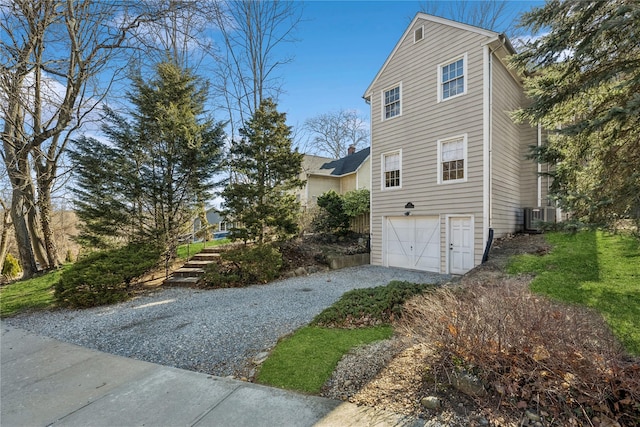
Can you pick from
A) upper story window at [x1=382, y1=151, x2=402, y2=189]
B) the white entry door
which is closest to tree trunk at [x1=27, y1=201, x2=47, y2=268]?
upper story window at [x1=382, y1=151, x2=402, y2=189]

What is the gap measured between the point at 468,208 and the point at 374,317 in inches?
219

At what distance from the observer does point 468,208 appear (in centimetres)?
854

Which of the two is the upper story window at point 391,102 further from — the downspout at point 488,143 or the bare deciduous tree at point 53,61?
the bare deciduous tree at point 53,61

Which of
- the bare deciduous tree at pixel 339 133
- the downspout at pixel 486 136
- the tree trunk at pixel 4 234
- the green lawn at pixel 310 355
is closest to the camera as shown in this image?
the green lawn at pixel 310 355

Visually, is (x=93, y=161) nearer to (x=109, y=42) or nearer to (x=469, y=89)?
(x=109, y=42)

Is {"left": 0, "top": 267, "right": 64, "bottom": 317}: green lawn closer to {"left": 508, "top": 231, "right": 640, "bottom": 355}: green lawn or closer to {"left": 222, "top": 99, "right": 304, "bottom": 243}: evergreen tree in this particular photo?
{"left": 222, "top": 99, "right": 304, "bottom": 243}: evergreen tree

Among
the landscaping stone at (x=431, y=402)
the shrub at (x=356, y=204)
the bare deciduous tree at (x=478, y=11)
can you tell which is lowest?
the landscaping stone at (x=431, y=402)

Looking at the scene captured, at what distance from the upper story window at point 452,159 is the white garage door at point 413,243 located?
147 cm

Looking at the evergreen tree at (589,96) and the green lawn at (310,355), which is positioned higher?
the evergreen tree at (589,96)

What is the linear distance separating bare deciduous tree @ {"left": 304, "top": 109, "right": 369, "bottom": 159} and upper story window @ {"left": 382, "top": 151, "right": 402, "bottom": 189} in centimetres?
1389

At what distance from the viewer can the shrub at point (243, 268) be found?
820 cm

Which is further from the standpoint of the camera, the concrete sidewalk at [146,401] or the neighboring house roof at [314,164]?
the neighboring house roof at [314,164]

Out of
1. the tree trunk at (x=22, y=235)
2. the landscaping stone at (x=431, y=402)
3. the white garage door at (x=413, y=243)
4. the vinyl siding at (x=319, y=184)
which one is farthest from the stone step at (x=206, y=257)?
the vinyl siding at (x=319, y=184)

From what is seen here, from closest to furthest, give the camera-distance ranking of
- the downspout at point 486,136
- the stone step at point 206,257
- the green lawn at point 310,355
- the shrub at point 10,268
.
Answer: the green lawn at point 310,355
the downspout at point 486,136
the stone step at point 206,257
the shrub at point 10,268
